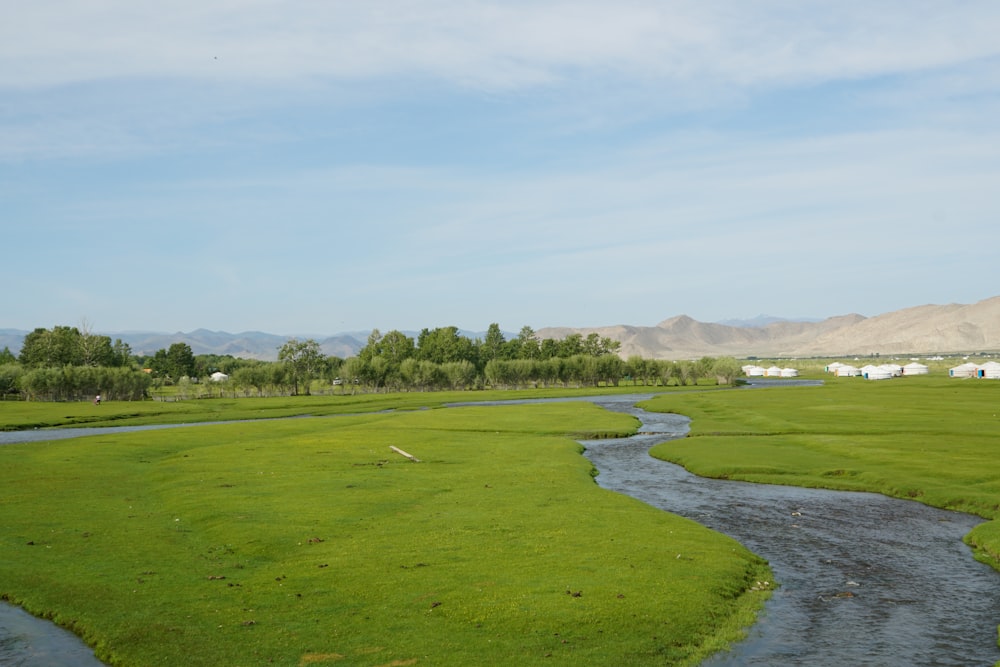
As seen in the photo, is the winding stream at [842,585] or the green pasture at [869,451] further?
the green pasture at [869,451]

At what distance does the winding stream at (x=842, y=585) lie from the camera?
19469 millimetres

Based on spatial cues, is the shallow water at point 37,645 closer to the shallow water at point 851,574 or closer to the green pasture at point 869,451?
the shallow water at point 851,574

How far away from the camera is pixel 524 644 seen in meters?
18.8

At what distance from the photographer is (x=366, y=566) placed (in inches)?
992

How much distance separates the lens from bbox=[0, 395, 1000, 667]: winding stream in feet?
63.9

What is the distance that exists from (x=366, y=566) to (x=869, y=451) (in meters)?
44.2

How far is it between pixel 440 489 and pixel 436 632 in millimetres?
20930

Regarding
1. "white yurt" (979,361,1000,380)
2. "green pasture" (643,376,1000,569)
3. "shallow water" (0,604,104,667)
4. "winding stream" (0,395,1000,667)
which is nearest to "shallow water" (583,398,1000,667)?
"winding stream" (0,395,1000,667)

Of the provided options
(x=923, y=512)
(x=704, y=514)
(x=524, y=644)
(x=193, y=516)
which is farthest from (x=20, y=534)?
(x=923, y=512)

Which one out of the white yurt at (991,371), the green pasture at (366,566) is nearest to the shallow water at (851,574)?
the green pasture at (366,566)

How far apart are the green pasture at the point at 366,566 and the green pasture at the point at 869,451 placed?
39.0ft

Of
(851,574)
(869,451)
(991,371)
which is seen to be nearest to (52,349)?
(869,451)

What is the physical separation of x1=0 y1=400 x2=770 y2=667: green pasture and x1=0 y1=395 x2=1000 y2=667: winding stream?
0.93 m

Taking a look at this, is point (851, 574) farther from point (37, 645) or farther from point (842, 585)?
point (37, 645)
